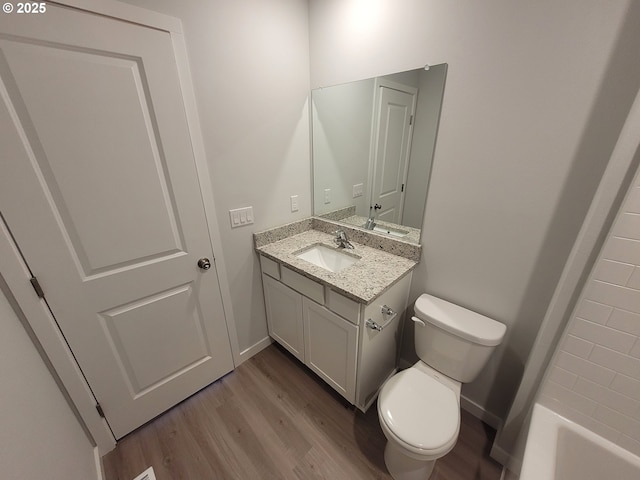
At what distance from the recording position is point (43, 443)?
83 centimetres

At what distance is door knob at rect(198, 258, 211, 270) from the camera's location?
1380 millimetres

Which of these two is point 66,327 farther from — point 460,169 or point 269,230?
point 460,169

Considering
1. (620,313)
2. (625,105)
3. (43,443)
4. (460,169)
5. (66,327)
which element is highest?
(625,105)

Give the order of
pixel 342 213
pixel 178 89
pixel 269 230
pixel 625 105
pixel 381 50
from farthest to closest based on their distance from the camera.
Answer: pixel 342 213 → pixel 269 230 → pixel 381 50 → pixel 178 89 → pixel 625 105

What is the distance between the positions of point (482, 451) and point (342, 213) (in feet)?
5.17

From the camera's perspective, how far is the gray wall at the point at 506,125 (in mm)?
842

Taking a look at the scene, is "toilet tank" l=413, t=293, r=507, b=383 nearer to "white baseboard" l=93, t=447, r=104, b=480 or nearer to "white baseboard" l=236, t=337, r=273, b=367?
"white baseboard" l=236, t=337, r=273, b=367

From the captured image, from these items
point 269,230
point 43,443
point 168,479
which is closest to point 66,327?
point 43,443

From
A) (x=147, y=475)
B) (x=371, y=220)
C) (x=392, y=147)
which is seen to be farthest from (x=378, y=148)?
(x=147, y=475)

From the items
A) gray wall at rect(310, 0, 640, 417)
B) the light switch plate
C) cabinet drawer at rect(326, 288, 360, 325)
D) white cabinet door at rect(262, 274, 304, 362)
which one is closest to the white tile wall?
gray wall at rect(310, 0, 640, 417)

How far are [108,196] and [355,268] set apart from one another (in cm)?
119

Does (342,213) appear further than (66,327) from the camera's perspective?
Yes

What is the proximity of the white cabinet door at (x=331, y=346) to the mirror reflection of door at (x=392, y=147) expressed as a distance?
716 millimetres

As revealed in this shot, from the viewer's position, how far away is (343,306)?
47.9 inches
